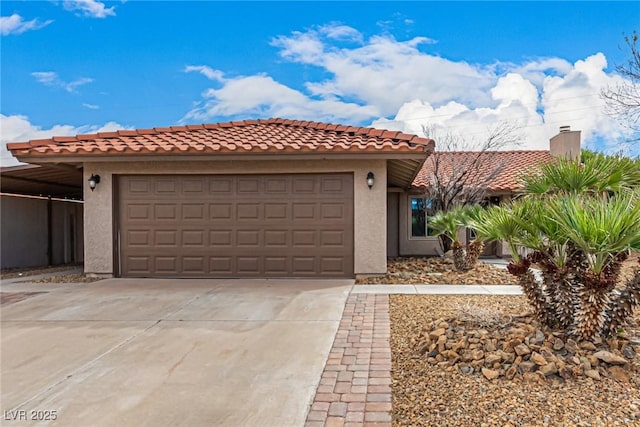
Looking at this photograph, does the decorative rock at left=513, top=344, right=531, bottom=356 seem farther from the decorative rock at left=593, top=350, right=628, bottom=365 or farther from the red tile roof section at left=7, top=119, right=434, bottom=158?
the red tile roof section at left=7, top=119, right=434, bottom=158

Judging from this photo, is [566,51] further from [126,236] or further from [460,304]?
[126,236]

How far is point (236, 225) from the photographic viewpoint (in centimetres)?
1052

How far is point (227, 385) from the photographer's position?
4.09m

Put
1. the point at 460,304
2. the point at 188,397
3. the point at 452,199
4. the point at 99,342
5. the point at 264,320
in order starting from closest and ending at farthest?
the point at 188,397 < the point at 99,342 < the point at 264,320 < the point at 460,304 < the point at 452,199

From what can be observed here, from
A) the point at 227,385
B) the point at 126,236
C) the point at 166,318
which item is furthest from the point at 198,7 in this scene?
the point at 227,385

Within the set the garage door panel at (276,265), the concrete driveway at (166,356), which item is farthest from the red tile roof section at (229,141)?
the concrete driveway at (166,356)

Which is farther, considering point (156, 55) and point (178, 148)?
point (156, 55)

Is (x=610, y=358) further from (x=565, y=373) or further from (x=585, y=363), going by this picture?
(x=565, y=373)

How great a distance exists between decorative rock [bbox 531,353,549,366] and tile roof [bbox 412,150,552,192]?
9553 mm

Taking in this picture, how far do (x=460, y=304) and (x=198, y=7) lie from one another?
9557mm

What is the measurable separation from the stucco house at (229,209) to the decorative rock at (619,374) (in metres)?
6.31

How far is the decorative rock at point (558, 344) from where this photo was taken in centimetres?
430

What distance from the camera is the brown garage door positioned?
1033cm

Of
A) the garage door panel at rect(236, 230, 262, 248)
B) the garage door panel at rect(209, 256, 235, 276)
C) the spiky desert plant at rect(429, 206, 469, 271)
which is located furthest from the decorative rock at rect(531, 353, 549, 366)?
the garage door panel at rect(209, 256, 235, 276)
